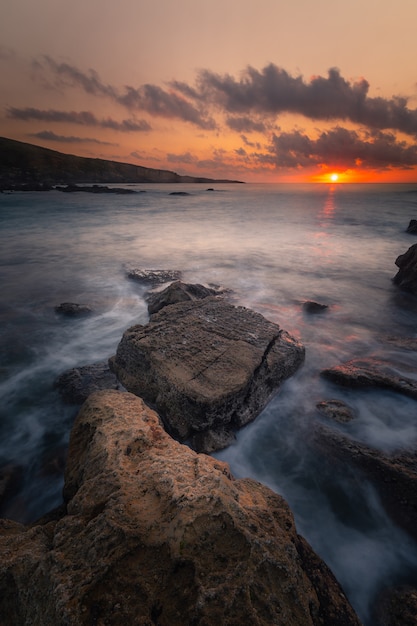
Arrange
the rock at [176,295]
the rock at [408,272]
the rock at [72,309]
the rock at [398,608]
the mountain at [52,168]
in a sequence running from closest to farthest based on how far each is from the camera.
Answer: the rock at [398,608]
the rock at [176,295]
the rock at [72,309]
the rock at [408,272]
the mountain at [52,168]

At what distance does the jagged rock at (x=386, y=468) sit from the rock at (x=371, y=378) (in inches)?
44.1

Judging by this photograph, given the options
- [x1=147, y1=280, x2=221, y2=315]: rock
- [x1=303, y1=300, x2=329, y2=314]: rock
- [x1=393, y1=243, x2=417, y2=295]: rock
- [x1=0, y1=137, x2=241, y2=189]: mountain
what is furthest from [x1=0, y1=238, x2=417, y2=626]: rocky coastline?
[x1=0, y1=137, x2=241, y2=189]: mountain

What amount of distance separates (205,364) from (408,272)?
872cm

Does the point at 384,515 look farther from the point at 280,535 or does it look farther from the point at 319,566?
the point at 280,535

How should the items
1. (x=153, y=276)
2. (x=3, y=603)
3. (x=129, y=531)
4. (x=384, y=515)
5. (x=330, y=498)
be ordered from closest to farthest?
(x=3, y=603) → (x=129, y=531) → (x=384, y=515) → (x=330, y=498) → (x=153, y=276)

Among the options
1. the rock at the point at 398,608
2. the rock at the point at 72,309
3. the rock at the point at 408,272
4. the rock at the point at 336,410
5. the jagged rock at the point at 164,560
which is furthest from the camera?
the rock at the point at 408,272

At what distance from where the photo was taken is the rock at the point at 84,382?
4.66 metres

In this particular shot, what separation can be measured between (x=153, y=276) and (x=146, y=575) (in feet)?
29.4

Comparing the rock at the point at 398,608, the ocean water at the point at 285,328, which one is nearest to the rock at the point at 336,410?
the ocean water at the point at 285,328

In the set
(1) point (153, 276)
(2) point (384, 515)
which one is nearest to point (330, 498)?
(2) point (384, 515)

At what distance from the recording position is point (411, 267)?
30.7 ft

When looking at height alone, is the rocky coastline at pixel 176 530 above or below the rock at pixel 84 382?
above

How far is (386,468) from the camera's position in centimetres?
334

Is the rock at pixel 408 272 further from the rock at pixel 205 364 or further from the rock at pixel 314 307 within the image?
the rock at pixel 205 364
